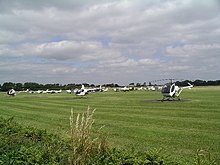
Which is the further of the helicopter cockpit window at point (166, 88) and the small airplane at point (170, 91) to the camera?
the helicopter cockpit window at point (166, 88)

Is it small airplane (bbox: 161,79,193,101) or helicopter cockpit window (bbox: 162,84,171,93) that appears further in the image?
helicopter cockpit window (bbox: 162,84,171,93)

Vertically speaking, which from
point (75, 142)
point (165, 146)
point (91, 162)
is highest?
point (75, 142)

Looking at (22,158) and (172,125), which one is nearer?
(22,158)

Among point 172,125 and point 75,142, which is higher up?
point 75,142

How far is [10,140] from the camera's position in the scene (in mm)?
8531

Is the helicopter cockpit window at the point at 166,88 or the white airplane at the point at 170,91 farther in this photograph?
the helicopter cockpit window at the point at 166,88

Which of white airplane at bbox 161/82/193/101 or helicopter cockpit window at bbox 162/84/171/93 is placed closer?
white airplane at bbox 161/82/193/101

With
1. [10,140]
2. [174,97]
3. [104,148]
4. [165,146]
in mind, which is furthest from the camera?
[174,97]

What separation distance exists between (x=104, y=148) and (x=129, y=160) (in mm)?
1310

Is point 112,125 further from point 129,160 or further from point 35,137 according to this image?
point 129,160

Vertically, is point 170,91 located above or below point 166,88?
below

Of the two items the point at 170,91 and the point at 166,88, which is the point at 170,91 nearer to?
the point at 170,91

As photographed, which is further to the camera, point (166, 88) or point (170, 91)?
point (166, 88)

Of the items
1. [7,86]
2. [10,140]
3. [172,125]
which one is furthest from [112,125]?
[7,86]
